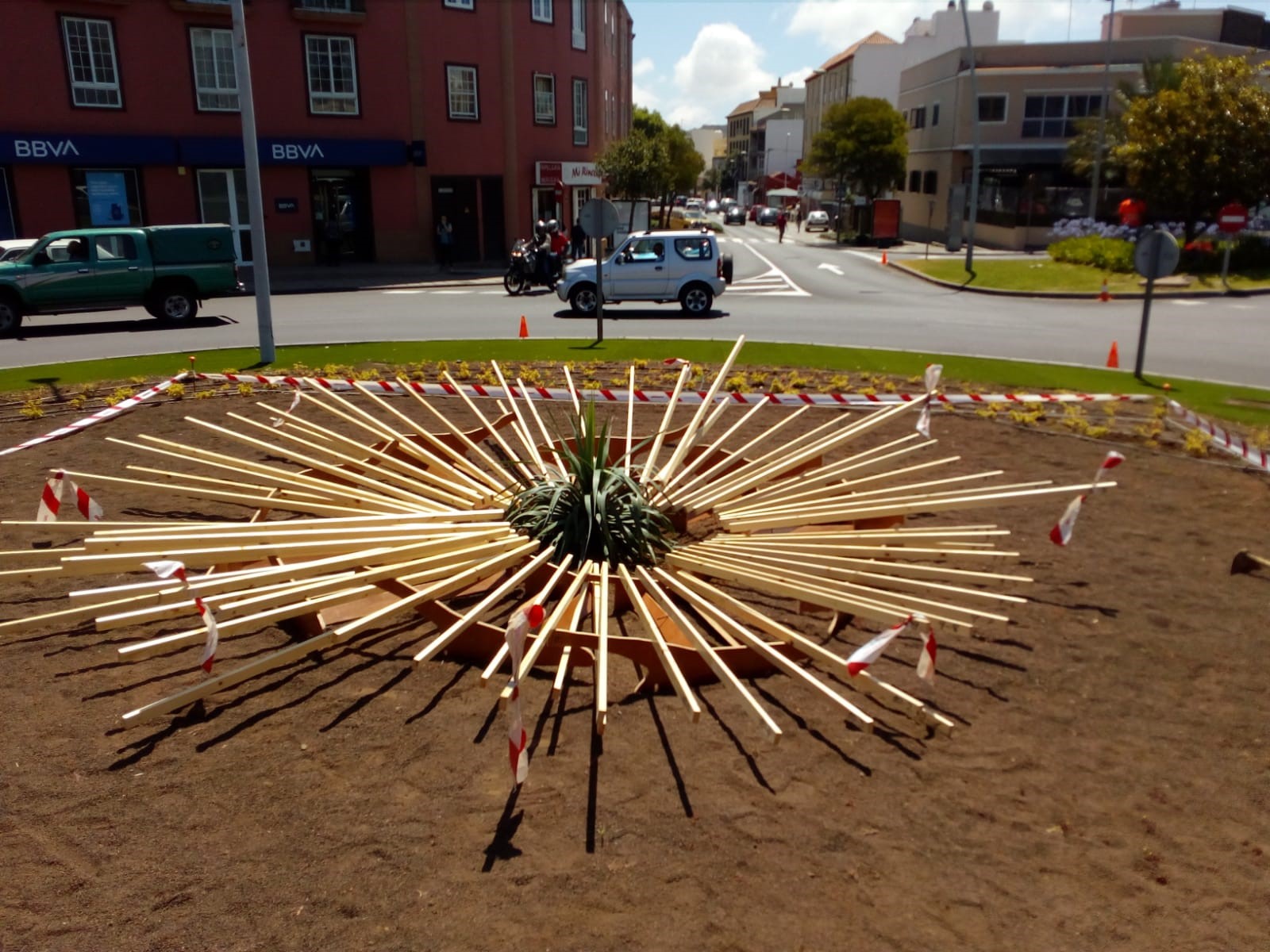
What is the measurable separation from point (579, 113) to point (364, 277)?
13.1 m

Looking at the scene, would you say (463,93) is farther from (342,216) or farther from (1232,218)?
(1232,218)

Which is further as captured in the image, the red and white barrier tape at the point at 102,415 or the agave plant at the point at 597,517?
the red and white barrier tape at the point at 102,415

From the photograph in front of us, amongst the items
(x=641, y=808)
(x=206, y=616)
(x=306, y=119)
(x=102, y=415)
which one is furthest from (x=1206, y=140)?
(x=206, y=616)

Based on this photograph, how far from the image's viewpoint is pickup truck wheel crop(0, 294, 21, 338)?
2059 centimetres

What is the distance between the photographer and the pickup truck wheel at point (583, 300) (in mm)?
22938

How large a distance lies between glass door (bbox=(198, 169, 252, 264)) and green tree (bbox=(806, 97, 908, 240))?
1270 inches

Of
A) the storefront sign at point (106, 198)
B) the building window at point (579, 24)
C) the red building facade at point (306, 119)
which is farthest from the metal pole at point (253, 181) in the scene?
the building window at point (579, 24)

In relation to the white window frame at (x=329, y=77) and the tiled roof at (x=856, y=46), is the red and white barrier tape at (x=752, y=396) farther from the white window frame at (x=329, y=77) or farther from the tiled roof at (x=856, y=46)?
the tiled roof at (x=856, y=46)

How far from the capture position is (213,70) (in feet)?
104

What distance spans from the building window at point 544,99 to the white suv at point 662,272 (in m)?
17.1

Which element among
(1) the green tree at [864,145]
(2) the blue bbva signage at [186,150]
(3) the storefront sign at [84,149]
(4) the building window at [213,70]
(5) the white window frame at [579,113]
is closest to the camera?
(3) the storefront sign at [84,149]

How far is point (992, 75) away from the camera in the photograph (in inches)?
1940

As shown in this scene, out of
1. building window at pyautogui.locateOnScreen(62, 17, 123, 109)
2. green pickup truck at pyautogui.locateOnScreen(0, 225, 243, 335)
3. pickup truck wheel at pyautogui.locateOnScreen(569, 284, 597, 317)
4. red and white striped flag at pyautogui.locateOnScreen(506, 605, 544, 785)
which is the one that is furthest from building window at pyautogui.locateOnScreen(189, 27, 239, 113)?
red and white striped flag at pyautogui.locateOnScreen(506, 605, 544, 785)

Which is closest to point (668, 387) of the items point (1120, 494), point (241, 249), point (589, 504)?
point (1120, 494)
